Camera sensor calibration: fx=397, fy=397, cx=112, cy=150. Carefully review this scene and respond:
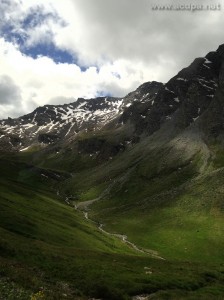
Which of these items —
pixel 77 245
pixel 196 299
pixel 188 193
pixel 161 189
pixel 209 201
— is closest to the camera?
pixel 196 299

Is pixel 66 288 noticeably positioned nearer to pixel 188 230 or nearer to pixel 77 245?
pixel 77 245

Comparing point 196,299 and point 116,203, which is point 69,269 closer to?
point 196,299

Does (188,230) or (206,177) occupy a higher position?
(206,177)

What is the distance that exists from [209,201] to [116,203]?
56.0 m

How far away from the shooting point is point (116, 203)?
625 ft

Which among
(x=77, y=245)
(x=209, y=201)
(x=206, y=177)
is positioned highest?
(x=206, y=177)

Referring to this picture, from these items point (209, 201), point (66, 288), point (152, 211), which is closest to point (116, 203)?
point (152, 211)

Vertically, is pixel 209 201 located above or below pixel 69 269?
above

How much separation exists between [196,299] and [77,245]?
3954 cm

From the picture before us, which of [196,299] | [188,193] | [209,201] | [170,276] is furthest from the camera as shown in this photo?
[188,193]

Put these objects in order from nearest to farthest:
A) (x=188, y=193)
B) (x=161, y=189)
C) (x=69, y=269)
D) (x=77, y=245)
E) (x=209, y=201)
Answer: (x=69, y=269) → (x=77, y=245) → (x=209, y=201) → (x=188, y=193) → (x=161, y=189)

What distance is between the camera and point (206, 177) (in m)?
171

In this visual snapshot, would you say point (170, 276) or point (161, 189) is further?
point (161, 189)

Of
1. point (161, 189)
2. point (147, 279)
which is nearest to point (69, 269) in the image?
point (147, 279)
